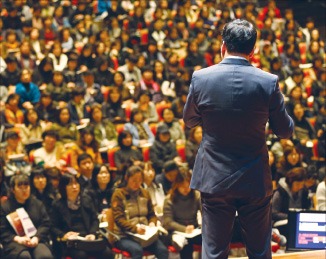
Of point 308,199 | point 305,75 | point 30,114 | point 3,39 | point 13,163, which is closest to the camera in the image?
point 308,199

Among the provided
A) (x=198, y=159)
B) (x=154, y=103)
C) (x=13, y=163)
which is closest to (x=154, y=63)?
(x=154, y=103)

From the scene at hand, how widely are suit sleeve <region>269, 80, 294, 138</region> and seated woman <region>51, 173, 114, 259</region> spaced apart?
229cm

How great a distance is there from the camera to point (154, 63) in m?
8.25

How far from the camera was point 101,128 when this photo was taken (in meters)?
6.52

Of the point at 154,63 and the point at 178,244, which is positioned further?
the point at 154,63

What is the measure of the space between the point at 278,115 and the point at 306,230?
1.62 metres

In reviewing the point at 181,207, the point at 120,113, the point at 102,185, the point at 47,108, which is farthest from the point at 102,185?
the point at 120,113

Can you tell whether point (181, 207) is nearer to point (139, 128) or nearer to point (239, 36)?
point (139, 128)

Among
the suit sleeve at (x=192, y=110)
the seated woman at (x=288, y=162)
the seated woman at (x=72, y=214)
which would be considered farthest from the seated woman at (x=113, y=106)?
the suit sleeve at (x=192, y=110)

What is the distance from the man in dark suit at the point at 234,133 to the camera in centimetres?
211

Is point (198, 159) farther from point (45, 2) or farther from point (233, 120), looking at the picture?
point (45, 2)

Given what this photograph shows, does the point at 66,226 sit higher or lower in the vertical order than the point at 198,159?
lower

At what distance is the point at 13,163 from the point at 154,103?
242cm

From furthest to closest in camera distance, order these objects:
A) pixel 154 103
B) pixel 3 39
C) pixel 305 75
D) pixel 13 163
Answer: pixel 305 75, pixel 3 39, pixel 154 103, pixel 13 163
